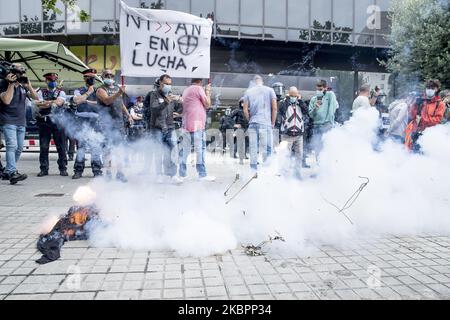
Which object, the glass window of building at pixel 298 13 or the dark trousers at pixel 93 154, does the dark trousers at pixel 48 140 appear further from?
the glass window of building at pixel 298 13

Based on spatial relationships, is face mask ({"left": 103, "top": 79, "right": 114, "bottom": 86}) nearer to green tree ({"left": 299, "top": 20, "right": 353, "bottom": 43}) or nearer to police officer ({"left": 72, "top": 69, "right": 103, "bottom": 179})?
police officer ({"left": 72, "top": 69, "right": 103, "bottom": 179})

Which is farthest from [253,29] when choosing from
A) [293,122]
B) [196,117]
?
[196,117]

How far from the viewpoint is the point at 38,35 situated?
21516mm

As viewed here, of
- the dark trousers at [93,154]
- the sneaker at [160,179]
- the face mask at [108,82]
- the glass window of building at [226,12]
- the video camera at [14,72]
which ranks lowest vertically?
the sneaker at [160,179]

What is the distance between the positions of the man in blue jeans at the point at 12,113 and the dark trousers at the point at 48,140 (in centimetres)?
70

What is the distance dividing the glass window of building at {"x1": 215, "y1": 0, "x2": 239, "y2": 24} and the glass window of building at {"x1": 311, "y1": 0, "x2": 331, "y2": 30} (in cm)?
432

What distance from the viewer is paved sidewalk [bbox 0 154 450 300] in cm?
265

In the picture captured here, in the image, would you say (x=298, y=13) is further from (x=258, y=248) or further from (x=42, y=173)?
(x=258, y=248)

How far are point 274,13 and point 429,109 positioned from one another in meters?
15.8

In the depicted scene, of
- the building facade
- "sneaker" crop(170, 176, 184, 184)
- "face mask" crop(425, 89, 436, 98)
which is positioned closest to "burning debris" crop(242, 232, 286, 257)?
"sneaker" crop(170, 176, 184, 184)

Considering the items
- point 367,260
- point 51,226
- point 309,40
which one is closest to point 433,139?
point 367,260

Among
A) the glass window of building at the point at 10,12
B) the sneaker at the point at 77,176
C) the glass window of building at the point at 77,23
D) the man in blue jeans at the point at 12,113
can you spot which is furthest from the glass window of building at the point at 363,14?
the man in blue jeans at the point at 12,113

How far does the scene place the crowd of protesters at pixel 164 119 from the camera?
7.14 metres

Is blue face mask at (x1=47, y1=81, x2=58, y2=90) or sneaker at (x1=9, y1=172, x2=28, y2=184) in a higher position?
blue face mask at (x1=47, y1=81, x2=58, y2=90)
